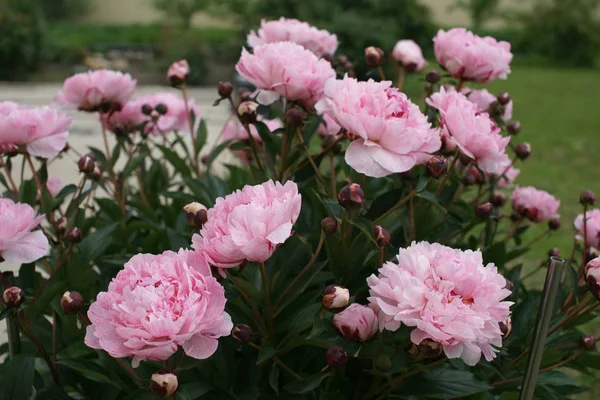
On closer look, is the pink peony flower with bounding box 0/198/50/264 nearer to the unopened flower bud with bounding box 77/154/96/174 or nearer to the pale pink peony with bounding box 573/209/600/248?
the unopened flower bud with bounding box 77/154/96/174

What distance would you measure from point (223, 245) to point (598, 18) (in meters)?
14.1

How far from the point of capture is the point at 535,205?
4.20 ft

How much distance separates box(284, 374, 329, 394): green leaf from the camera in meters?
0.87

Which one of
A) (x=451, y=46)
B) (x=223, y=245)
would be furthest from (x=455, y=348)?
(x=451, y=46)

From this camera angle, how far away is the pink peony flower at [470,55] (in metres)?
1.10

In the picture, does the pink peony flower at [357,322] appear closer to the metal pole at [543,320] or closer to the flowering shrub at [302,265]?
the flowering shrub at [302,265]

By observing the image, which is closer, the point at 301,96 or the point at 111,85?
the point at 301,96

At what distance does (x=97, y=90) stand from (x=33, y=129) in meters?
0.25

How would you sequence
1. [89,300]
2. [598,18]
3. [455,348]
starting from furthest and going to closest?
[598,18]
[89,300]
[455,348]

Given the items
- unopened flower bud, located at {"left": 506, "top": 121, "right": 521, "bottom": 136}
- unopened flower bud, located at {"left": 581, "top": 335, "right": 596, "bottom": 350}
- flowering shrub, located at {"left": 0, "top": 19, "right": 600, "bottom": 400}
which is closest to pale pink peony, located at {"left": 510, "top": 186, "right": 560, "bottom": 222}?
flowering shrub, located at {"left": 0, "top": 19, "right": 600, "bottom": 400}

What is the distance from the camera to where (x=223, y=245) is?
70 centimetres

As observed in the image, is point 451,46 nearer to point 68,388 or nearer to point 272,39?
point 272,39

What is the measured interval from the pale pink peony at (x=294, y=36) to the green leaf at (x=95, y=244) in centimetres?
39

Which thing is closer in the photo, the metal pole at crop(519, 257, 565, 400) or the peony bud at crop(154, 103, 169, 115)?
the metal pole at crop(519, 257, 565, 400)
